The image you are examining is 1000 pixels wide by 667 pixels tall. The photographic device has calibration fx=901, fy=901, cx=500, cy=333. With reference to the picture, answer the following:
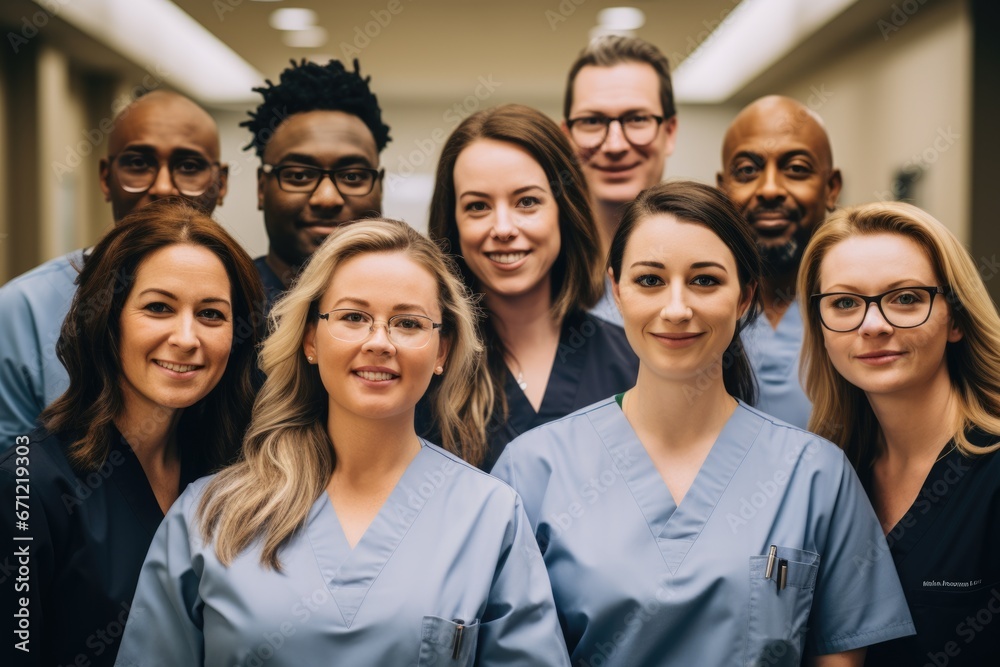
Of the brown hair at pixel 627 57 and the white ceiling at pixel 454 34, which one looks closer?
the brown hair at pixel 627 57

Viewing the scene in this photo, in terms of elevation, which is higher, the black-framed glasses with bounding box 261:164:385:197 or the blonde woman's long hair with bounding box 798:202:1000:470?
the black-framed glasses with bounding box 261:164:385:197

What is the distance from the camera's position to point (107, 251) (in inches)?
71.3

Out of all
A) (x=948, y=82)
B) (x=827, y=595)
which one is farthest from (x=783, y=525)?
(x=948, y=82)

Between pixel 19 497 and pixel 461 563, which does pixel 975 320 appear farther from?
pixel 19 497

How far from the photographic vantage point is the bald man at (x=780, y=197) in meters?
2.49

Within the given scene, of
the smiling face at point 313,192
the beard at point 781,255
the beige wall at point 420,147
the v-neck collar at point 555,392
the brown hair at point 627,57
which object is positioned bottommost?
the v-neck collar at point 555,392

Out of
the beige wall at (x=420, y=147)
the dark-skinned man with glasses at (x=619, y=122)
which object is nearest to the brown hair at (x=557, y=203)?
the dark-skinned man with glasses at (x=619, y=122)

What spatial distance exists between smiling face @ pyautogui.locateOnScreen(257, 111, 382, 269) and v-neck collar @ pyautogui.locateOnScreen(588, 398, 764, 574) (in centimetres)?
99

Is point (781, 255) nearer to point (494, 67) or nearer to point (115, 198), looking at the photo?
point (115, 198)

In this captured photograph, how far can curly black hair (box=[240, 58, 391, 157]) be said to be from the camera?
101 inches

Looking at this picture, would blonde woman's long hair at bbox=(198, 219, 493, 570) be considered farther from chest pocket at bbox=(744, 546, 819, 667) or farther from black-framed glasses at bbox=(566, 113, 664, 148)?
black-framed glasses at bbox=(566, 113, 664, 148)

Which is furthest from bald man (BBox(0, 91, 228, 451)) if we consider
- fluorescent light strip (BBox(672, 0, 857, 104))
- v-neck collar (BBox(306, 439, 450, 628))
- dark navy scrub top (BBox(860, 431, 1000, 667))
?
fluorescent light strip (BBox(672, 0, 857, 104))
